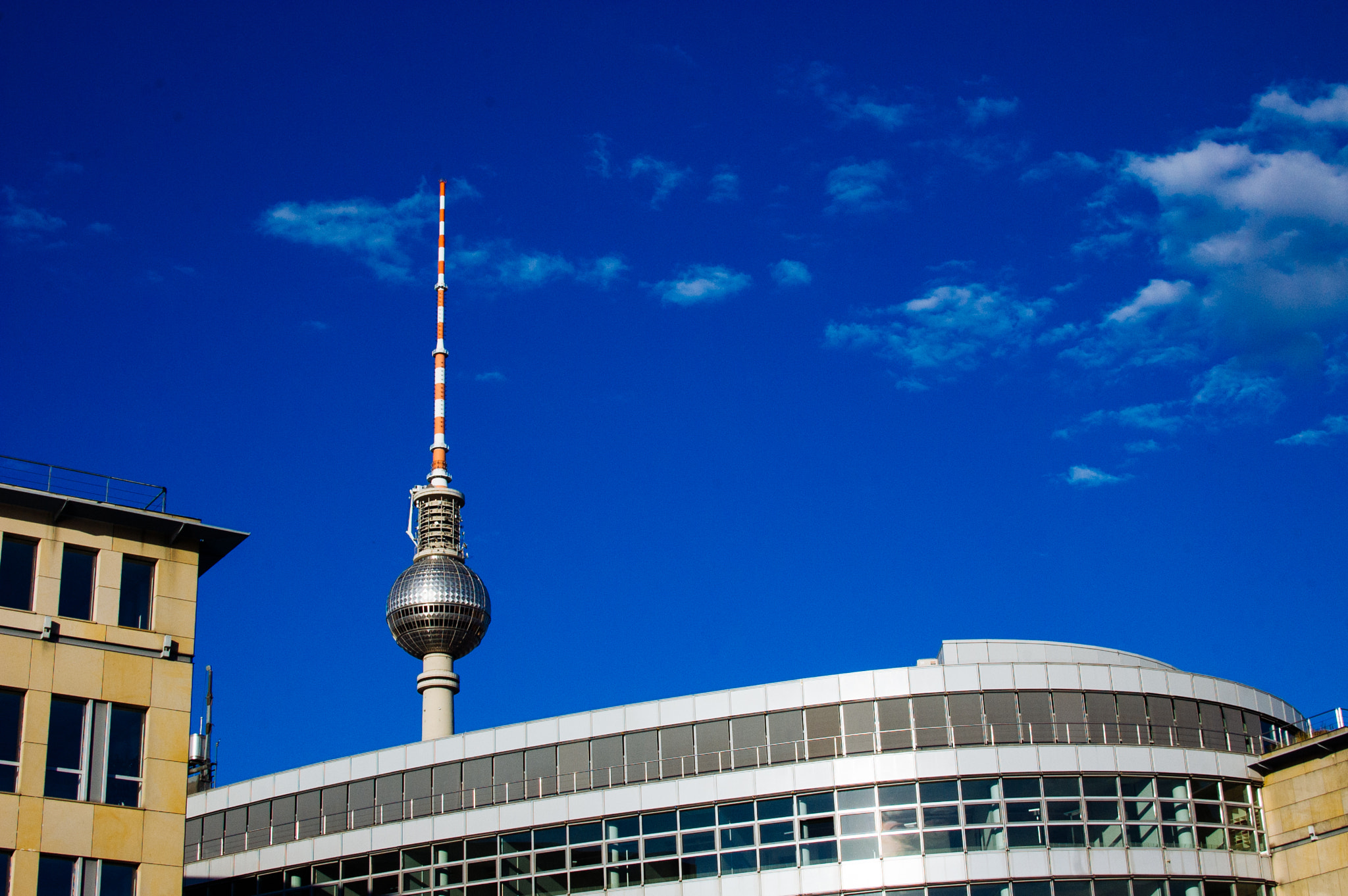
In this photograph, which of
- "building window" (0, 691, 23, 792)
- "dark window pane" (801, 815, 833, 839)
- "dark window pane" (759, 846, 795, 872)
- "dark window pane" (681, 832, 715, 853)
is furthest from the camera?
"dark window pane" (681, 832, 715, 853)

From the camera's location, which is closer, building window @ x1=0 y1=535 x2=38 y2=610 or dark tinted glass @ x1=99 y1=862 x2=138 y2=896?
dark tinted glass @ x1=99 y1=862 x2=138 y2=896

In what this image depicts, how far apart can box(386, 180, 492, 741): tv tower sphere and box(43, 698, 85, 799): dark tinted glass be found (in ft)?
247

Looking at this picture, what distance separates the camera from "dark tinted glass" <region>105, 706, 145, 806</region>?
34.0 m

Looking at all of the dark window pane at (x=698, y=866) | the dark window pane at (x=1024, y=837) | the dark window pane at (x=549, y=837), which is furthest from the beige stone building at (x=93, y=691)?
the dark window pane at (x=1024, y=837)

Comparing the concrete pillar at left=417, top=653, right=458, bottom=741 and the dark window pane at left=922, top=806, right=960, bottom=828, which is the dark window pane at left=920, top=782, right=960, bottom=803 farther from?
the concrete pillar at left=417, top=653, right=458, bottom=741

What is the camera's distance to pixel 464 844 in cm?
5425

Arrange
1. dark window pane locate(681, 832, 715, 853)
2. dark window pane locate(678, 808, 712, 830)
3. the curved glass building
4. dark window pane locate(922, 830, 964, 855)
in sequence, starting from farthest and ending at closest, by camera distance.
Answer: dark window pane locate(678, 808, 712, 830), dark window pane locate(681, 832, 715, 853), the curved glass building, dark window pane locate(922, 830, 964, 855)

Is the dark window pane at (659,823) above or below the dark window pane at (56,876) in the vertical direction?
above

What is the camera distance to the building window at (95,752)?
3338 centimetres

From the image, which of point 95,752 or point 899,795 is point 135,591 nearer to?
point 95,752

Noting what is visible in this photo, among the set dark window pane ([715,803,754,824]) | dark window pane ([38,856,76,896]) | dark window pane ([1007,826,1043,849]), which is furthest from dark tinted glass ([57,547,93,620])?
dark window pane ([1007,826,1043,849])

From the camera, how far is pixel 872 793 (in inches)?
1966

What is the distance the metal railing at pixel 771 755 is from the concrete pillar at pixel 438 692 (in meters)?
52.4

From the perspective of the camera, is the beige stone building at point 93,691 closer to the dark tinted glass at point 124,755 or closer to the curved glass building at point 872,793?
the dark tinted glass at point 124,755
